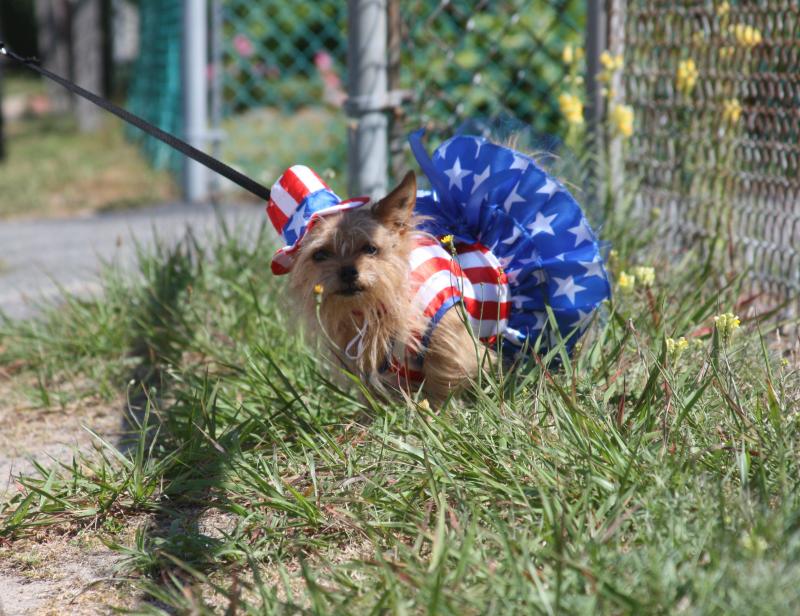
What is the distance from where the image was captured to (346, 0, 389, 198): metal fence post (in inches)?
159

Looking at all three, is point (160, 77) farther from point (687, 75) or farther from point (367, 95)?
point (687, 75)

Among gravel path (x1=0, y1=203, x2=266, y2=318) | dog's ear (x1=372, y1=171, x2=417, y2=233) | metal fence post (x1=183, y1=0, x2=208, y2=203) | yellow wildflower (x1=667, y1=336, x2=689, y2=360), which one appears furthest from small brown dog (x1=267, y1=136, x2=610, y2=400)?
metal fence post (x1=183, y1=0, x2=208, y2=203)

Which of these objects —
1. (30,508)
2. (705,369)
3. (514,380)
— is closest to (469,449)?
(514,380)

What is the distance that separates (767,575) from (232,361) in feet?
7.27

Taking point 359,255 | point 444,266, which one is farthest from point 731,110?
point 359,255

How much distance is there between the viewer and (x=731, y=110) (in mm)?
3682

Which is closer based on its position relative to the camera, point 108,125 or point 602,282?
point 602,282

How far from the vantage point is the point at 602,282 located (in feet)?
9.21

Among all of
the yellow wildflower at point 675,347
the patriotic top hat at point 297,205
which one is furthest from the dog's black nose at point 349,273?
the yellow wildflower at point 675,347

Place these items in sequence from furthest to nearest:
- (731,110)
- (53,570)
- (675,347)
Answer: (731,110)
(675,347)
(53,570)

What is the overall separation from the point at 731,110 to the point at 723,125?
0.15m

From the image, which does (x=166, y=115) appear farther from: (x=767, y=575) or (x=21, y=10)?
(x=21, y=10)

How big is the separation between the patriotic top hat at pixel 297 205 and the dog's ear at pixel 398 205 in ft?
0.26

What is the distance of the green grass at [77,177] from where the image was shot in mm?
8203
